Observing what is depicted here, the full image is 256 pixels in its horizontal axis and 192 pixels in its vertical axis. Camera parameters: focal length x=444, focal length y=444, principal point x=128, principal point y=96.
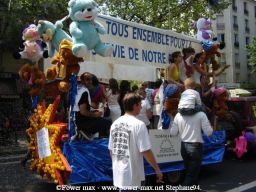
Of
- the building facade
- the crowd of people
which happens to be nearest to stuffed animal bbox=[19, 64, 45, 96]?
the crowd of people

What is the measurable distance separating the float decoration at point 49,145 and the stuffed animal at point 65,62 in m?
0.36

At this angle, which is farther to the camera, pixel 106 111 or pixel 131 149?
pixel 106 111

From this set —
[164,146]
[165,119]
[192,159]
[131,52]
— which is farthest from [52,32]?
[192,159]

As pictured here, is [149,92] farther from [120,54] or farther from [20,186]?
[20,186]

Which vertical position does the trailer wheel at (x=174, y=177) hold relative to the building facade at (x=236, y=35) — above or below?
below

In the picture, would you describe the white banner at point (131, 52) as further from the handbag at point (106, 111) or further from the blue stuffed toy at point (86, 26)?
the handbag at point (106, 111)

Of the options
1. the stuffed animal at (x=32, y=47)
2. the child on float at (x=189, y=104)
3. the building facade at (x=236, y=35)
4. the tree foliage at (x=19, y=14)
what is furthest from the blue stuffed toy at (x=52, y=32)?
the building facade at (x=236, y=35)

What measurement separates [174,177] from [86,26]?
10.9 ft

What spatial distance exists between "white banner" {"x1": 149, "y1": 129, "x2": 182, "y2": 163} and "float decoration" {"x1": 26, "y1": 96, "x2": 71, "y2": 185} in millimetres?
1819

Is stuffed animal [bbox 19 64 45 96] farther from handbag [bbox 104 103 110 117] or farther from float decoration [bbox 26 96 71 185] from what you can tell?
handbag [bbox 104 103 110 117]

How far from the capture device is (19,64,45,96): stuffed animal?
6.89m

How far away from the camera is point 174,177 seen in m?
8.23

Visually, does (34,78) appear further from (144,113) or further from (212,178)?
(212,178)

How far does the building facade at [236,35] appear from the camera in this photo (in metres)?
66.1
